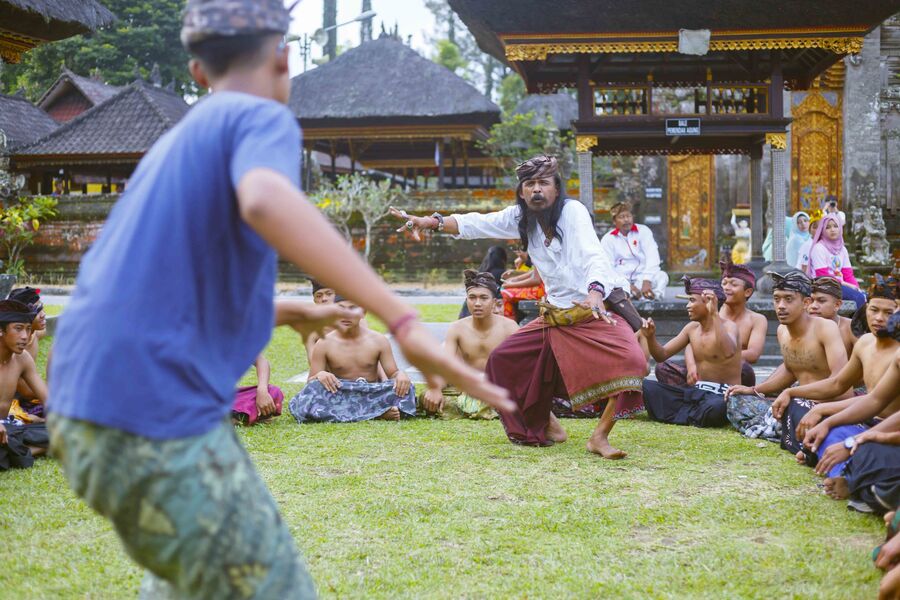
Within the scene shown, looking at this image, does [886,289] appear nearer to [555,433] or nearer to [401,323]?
[555,433]

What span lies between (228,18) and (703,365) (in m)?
6.24

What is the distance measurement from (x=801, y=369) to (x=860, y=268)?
1211 centimetres

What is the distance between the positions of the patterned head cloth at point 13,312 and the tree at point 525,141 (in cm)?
1876

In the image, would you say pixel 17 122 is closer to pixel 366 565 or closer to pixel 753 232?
pixel 753 232

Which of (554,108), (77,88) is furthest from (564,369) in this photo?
(77,88)

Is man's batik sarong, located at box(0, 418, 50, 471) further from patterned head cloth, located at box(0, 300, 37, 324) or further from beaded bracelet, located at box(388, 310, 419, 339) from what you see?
beaded bracelet, located at box(388, 310, 419, 339)

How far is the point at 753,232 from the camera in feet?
41.9

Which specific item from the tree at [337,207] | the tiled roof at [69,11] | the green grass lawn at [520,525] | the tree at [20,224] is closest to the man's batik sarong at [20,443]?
the green grass lawn at [520,525]

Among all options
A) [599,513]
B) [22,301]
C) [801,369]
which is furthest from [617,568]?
[22,301]

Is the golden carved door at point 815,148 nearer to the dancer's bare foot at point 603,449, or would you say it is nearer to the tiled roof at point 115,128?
the dancer's bare foot at point 603,449

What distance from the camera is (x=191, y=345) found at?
71.7 inches

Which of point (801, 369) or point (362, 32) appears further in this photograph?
point (362, 32)

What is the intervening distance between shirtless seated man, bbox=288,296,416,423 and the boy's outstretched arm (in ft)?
17.9

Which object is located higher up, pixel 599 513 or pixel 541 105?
pixel 541 105
